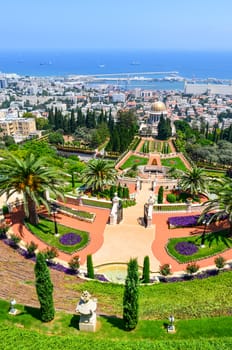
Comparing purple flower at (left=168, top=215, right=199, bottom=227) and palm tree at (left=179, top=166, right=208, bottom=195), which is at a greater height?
palm tree at (left=179, top=166, right=208, bottom=195)

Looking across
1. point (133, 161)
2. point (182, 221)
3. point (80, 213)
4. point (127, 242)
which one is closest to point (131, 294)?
point (127, 242)

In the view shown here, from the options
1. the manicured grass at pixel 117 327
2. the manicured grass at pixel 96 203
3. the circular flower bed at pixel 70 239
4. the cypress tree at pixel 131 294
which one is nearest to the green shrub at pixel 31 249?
the circular flower bed at pixel 70 239

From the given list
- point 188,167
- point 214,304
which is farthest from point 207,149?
point 214,304

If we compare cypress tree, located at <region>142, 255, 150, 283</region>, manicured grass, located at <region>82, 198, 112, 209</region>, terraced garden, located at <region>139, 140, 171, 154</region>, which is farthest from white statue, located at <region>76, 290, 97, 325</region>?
terraced garden, located at <region>139, 140, 171, 154</region>

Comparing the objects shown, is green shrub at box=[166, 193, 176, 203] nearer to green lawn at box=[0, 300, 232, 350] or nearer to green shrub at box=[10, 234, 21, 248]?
green shrub at box=[10, 234, 21, 248]

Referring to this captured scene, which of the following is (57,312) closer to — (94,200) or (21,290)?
(21,290)

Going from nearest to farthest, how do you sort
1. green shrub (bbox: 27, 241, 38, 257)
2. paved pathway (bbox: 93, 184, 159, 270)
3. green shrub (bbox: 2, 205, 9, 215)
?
green shrub (bbox: 27, 241, 38, 257) → paved pathway (bbox: 93, 184, 159, 270) → green shrub (bbox: 2, 205, 9, 215)
